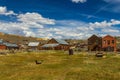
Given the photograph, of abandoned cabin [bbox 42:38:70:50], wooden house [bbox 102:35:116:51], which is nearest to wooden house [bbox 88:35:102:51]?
wooden house [bbox 102:35:116:51]

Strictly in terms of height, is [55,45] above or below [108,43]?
below

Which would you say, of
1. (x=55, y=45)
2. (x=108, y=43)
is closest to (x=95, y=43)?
(x=108, y=43)

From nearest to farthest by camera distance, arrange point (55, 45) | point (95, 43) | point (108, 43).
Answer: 1. point (108, 43)
2. point (95, 43)
3. point (55, 45)

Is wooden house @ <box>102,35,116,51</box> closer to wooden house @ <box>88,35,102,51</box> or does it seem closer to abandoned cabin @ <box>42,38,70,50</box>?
wooden house @ <box>88,35,102,51</box>

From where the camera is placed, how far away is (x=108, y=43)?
125m

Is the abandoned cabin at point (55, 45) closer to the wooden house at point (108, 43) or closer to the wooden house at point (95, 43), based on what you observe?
the wooden house at point (95, 43)

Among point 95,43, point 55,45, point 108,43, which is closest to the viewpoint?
point 108,43

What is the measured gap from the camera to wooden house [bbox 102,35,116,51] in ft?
410

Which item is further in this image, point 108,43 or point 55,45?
point 55,45

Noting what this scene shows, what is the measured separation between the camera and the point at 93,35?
129 m

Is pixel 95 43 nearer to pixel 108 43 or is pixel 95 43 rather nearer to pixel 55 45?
pixel 108 43

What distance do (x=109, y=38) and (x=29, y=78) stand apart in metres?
93.2

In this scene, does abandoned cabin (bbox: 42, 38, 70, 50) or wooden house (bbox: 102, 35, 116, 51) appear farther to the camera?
abandoned cabin (bbox: 42, 38, 70, 50)

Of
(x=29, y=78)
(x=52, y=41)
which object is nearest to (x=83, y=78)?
(x=29, y=78)
